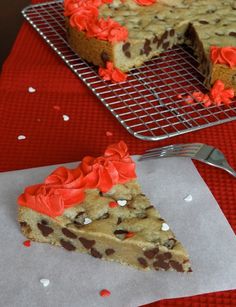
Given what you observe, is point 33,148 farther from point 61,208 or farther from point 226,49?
point 226,49

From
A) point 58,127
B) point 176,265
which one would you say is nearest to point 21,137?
point 58,127

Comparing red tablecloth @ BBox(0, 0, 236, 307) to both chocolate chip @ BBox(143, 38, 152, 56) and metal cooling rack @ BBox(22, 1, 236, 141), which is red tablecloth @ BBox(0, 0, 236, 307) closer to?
metal cooling rack @ BBox(22, 1, 236, 141)

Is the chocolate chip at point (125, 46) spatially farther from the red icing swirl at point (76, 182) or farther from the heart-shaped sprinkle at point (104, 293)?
the heart-shaped sprinkle at point (104, 293)

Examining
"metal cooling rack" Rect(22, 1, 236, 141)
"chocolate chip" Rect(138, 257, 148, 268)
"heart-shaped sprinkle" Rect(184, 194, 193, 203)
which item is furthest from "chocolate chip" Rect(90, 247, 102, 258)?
"metal cooling rack" Rect(22, 1, 236, 141)

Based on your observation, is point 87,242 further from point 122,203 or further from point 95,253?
point 122,203

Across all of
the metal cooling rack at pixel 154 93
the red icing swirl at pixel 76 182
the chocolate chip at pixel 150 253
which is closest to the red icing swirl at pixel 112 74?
the metal cooling rack at pixel 154 93
